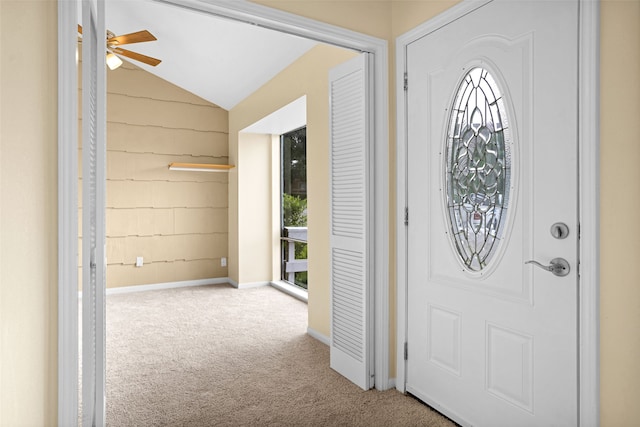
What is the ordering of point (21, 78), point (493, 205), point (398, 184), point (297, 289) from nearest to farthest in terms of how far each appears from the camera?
point (21, 78) → point (493, 205) → point (398, 184) → point (297, 289)

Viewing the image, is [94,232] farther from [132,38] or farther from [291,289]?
[291,289]

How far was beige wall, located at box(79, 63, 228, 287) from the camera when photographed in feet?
17.7

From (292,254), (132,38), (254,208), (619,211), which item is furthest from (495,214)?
(254,208)

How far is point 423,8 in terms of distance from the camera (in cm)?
231

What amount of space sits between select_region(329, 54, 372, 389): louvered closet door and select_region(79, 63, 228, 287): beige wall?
3513 mm

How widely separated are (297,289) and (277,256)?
2.39 ft

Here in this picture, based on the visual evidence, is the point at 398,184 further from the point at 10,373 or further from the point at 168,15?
the point at 168,15

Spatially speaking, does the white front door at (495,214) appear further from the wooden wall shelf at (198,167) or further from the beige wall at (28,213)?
the wooden wall shelf at (198,167)

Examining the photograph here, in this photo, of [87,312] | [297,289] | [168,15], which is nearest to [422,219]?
[87,312]

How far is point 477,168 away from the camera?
2016mm

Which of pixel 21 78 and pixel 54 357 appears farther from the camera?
pixel 54 357

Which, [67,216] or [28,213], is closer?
[28,213]

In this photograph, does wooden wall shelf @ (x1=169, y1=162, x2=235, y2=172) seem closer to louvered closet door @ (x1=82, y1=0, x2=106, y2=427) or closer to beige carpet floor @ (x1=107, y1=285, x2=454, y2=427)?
Result: beige carpet floor @ (x1=107, y1=285, x2=454, y2=427)

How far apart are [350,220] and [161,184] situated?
3829 millimetres
